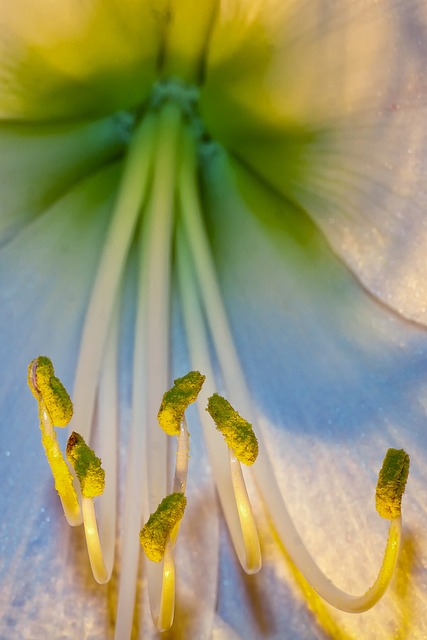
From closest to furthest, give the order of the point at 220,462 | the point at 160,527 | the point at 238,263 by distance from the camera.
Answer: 1. the point at 160,527
2. the point at 220,462
3. the point at 238,263

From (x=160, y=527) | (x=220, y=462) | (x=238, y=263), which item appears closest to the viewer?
(x=160, y=527)

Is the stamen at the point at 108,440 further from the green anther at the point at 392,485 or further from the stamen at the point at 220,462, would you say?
the green anther at the point at 392,485

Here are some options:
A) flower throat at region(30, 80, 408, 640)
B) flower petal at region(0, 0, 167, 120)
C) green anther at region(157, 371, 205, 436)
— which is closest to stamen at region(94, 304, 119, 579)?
flower throat at region(30, 80, 408, 640)

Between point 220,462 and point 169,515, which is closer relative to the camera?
point 169,515

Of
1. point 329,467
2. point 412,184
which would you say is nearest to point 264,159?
point 412,184

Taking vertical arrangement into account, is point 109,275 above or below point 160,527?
above

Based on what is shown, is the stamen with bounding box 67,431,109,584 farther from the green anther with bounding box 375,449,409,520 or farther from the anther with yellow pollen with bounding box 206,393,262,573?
the green anther with bounding box 375,449,409,520

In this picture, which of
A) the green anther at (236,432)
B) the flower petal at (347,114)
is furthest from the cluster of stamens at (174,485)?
the flower petal at (347,114)

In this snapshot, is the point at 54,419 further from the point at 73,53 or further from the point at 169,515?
the point at 73,53

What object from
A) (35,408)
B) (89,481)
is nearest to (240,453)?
(89,481)
